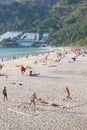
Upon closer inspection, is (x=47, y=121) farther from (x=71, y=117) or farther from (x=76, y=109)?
(x=76, y=109)

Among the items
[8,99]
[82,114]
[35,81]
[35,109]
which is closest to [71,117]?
[82,114]

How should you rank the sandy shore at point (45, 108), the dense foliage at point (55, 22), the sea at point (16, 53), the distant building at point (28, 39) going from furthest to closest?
the distant building at point (28, 39) < the dense foliage at point (55, 22) < the sea at point (16, 53) < the sandy shore at point (45, 108)

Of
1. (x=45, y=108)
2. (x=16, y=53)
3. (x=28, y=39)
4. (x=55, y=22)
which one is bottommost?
(x=45, y=108)

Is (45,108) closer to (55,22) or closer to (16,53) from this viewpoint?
(16,53)

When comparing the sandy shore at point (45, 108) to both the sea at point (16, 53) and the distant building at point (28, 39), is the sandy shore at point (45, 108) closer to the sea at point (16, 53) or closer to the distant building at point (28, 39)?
the sea at point (16, 53)

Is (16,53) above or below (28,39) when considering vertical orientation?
below

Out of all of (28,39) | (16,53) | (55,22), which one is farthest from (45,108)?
(55,22)

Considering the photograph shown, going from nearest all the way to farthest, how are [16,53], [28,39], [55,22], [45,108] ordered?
[45,108] < [16,53] < [28,39] < [55,22]

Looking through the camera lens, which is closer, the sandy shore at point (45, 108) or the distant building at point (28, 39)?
the sandy shore at point (45, 108)

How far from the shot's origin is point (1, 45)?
538 feet

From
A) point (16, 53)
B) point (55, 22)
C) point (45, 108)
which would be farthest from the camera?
point (55, 22)

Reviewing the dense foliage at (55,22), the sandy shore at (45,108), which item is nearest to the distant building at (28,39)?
the dense foliage at (55,22)

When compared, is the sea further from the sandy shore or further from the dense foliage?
the sandy shore

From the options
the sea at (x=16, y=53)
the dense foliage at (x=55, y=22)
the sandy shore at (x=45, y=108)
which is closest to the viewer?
the sandy shore at (x=45, y=108)
